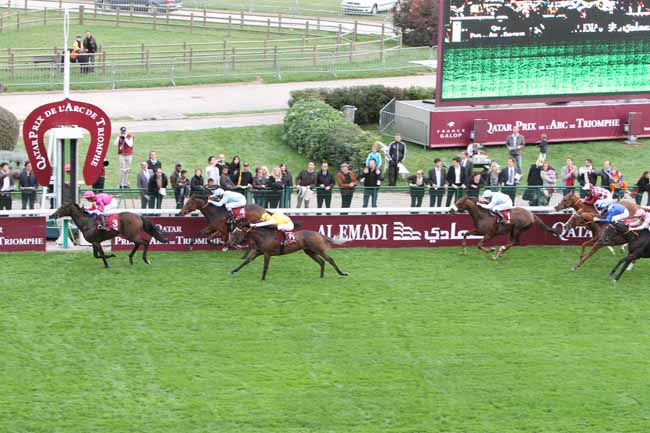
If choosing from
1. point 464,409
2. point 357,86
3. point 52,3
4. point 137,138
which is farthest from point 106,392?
point 52,3

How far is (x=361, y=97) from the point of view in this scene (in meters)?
33.9

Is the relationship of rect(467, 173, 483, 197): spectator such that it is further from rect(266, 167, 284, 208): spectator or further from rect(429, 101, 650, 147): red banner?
rect(429, 101, 650, 147): red banner

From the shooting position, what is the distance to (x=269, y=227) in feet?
70.5

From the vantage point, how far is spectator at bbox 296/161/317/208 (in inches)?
936

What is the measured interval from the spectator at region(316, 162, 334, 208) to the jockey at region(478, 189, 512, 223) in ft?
9.12

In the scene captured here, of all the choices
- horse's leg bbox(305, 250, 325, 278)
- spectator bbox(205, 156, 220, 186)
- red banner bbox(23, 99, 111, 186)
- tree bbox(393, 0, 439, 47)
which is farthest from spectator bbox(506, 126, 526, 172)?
tree bbox(393, 0, 439, 47)

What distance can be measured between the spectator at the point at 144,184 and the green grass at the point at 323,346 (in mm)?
1015

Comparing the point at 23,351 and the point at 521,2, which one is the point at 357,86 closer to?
the point at 521,2

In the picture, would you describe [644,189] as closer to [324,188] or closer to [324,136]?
[324,188]

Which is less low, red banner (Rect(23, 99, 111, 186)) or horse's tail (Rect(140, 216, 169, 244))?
red banner (Rect(23, 99, 111, 186))

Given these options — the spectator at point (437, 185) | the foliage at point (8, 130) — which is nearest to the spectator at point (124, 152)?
the foliage at point (8, 130)

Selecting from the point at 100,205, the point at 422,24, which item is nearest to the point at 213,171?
the point at 100,205

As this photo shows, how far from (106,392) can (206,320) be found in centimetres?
301

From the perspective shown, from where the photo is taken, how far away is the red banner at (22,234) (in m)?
22.5
